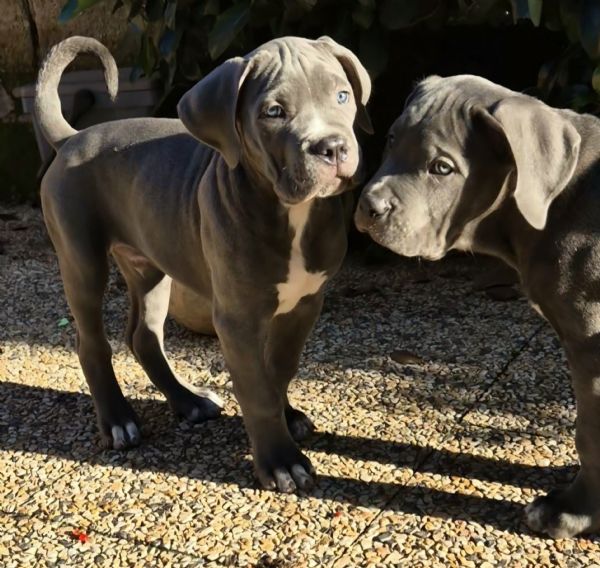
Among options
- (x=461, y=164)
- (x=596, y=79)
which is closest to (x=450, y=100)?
(x=461, y=164)

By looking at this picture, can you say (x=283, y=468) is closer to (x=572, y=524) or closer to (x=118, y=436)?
(x=118, y=436)

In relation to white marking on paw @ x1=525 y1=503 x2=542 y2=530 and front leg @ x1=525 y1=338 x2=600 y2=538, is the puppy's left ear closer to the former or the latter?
front leg @ x1=525 y1=338 x2=600 y2=538

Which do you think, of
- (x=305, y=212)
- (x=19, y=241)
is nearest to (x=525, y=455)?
(x=305, y=212)

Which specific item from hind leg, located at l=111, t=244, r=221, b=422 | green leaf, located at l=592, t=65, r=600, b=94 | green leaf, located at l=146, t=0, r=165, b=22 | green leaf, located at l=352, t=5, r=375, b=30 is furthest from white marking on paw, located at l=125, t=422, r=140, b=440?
green leaf, located at l=592, t=65, r=600, b=94

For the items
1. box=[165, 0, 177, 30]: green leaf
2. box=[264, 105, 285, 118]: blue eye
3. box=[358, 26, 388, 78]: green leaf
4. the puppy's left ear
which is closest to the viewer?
box=[264, 105, 285, 118]: blue eye

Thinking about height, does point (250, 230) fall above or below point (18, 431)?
above

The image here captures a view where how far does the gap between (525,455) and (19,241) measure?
5.16 meters

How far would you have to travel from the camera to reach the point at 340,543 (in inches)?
134

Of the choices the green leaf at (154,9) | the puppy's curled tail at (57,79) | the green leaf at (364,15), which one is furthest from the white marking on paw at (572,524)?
the green leaf at (154,9)

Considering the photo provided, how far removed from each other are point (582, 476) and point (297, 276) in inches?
52.9

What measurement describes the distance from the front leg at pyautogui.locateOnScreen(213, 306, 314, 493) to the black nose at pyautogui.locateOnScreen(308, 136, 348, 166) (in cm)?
82

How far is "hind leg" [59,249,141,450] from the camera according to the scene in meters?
4.16

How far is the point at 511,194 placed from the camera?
123 inches

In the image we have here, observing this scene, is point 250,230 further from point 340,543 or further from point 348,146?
point 340,543
